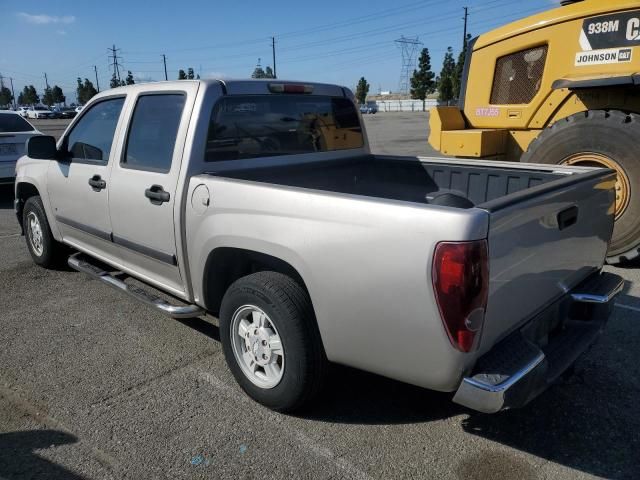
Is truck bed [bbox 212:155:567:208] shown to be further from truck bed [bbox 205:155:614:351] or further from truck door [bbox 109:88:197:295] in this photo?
truck door [bbox 109:88:197:295]

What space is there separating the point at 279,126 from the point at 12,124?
8.93 meters

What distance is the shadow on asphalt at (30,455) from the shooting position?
2.62m

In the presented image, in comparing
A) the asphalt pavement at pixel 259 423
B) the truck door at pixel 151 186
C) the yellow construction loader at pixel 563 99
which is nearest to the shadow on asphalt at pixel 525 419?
the asphalt pavement at pixel 259 423

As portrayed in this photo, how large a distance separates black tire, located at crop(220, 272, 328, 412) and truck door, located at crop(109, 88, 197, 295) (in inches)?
32.3

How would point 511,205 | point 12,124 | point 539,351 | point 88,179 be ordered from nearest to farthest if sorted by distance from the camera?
point 511,205, point 539,351, point 88,179, point 12,124

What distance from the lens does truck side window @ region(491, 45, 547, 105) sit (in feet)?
20.6

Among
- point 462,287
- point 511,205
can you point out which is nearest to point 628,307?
point 511,205

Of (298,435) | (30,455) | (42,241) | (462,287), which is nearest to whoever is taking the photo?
(462,287)

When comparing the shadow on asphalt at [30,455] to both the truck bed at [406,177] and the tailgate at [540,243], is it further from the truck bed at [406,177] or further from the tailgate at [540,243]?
the tailgate at [540,243]

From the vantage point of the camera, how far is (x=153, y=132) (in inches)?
150

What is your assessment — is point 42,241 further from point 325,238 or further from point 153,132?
point 325,238

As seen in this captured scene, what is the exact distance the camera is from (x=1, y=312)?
15.3ft

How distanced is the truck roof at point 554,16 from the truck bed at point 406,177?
114 inches

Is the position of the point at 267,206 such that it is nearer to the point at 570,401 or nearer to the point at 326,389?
the point at 326,389
